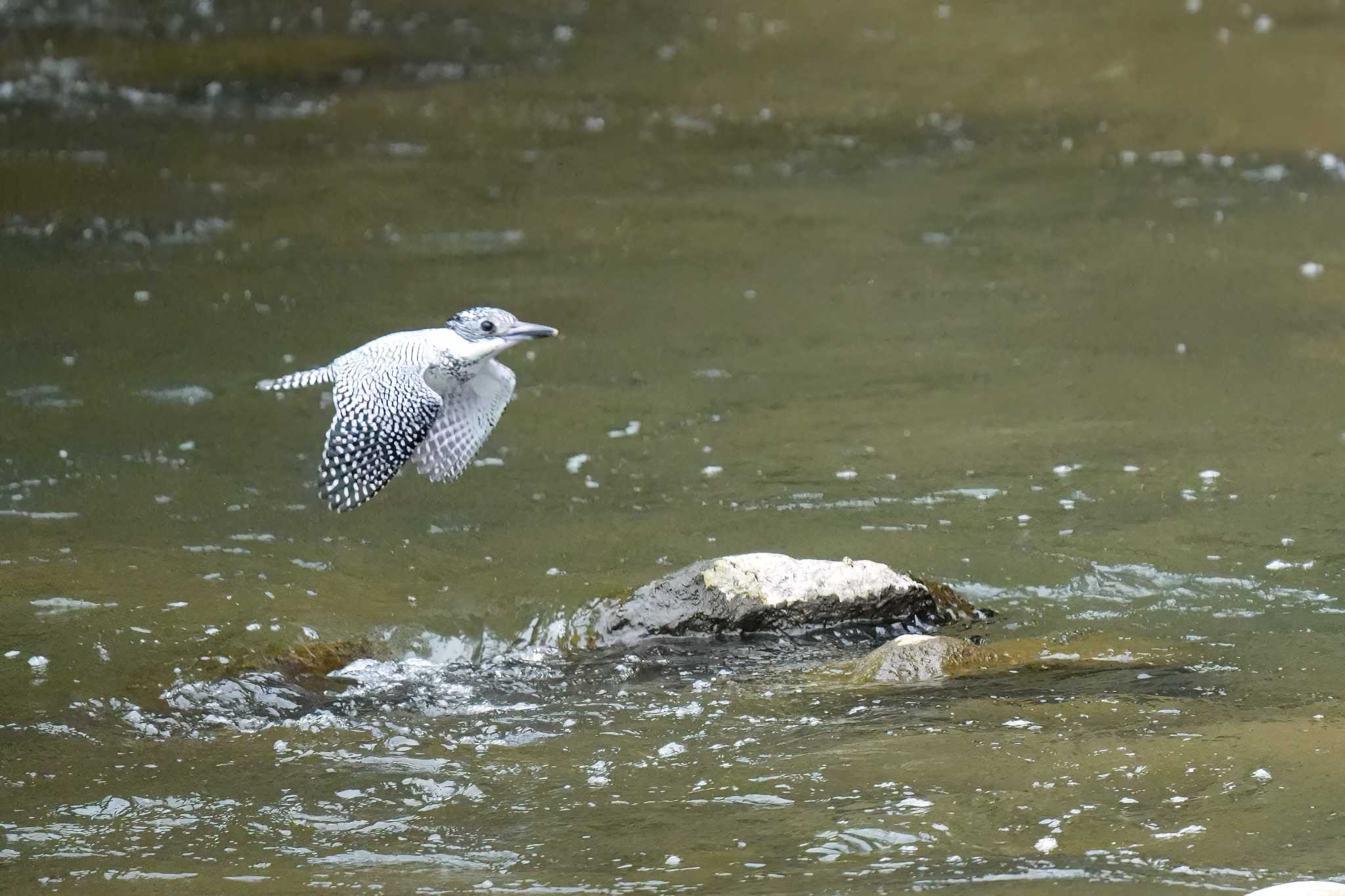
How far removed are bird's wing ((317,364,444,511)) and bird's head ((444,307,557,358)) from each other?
1.01ft

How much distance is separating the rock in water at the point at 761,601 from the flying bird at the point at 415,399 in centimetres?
87

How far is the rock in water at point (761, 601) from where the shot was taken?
628cm

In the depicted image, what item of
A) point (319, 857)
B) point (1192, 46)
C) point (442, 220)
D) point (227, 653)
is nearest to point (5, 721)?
point (227, 653)

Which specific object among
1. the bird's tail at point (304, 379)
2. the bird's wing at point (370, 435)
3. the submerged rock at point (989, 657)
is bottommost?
the submerged rock at point (989, 657)

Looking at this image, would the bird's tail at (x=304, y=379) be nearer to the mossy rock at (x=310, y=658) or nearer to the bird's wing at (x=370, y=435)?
the bird's wing at (x=370, y=435)

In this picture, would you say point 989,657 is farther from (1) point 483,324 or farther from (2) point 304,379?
(2) point 304,379

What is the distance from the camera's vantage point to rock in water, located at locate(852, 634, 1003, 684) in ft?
19.4

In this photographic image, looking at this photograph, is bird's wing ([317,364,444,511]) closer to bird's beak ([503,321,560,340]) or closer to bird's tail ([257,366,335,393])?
bird's tail ([257,366,335,393])

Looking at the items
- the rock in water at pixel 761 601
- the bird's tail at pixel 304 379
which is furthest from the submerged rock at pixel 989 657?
the bird's tail at pixel 304 379

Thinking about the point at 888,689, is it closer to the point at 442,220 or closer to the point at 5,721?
the point at 5,721

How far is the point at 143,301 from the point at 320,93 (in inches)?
212

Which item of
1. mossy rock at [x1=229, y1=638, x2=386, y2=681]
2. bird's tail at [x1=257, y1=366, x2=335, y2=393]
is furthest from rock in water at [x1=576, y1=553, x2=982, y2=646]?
bird's tail at [x1=257, y1=366, x2=335, y2=393]

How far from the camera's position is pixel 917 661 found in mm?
5914

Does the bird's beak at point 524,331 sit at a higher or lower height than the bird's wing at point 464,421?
higher
